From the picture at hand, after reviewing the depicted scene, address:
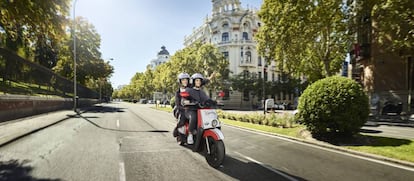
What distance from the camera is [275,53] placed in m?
22.8

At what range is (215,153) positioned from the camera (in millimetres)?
5637

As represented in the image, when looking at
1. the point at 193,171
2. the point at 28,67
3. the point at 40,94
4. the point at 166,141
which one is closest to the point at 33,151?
the point at 166,141

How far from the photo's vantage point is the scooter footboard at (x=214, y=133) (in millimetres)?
5534

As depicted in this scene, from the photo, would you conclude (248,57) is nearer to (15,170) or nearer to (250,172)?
(250,172)

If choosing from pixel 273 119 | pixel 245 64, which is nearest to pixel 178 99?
pixel 273 119

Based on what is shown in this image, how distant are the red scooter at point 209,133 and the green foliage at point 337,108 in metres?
4.65

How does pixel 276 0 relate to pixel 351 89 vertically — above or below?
above

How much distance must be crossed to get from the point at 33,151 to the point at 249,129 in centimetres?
945

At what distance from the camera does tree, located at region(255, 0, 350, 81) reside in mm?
18094

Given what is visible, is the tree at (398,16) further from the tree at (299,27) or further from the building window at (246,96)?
the building window at (246,96)

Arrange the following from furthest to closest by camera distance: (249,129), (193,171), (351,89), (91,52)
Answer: (91,52) → (249,129) → (351,89) → (193,171)

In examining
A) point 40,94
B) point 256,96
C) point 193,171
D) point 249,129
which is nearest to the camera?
point 193,171

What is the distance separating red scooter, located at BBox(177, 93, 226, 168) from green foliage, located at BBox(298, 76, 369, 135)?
4648 mm

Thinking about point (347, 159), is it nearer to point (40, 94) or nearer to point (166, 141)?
point (166, 141)
